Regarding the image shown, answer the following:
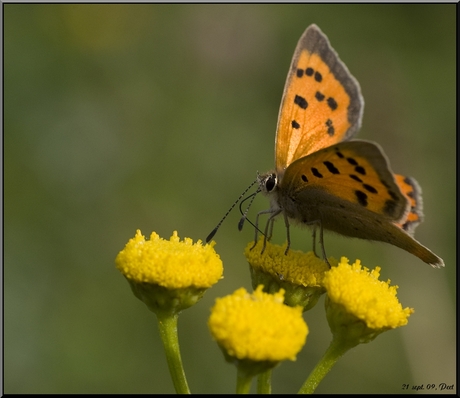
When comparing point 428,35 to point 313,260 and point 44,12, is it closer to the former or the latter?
point 44,12

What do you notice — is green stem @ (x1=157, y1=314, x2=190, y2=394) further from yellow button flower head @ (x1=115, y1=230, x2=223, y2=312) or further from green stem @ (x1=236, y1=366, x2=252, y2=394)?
green stem @ (x1=236, y1=366, x2=252, y2=394)

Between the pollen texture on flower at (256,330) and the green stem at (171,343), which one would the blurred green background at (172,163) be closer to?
the green stem at (171,343)

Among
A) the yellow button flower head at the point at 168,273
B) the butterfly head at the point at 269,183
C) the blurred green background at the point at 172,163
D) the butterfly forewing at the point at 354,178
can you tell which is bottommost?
the blurred green background at the point at 172,163

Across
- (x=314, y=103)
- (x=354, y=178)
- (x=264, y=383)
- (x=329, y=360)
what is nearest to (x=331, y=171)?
(x=354, y=178)

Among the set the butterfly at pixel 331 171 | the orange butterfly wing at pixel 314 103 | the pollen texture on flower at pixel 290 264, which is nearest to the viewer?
the butterfly at pixel 331 171

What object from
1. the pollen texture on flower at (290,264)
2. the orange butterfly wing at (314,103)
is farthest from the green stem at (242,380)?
the orange butterfly wing at (314,103)

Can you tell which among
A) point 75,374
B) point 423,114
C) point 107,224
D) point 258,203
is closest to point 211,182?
point 258,203
